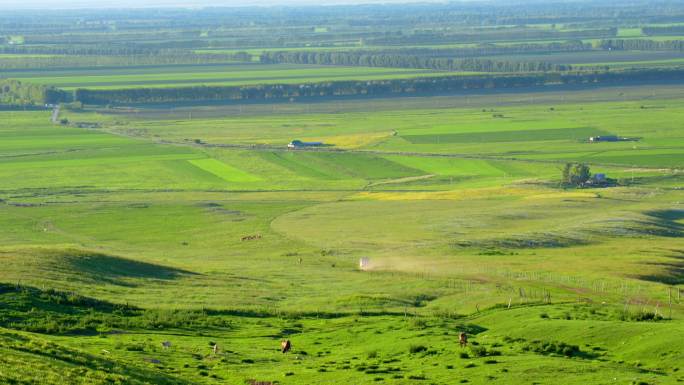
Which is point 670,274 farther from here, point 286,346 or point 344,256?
point 286,346

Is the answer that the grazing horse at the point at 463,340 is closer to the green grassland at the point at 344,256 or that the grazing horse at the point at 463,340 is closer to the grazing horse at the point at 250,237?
the green grassland at the point at 344,256

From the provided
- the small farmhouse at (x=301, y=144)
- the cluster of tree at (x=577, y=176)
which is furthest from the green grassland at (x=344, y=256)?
the cluster of tree at (x=577, y=176)

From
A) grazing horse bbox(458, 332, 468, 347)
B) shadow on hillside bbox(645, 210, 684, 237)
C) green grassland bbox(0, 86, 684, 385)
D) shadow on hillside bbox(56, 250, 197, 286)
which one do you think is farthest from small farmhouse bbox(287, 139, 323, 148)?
grazing horse bbox(458, 332, 468, 347)

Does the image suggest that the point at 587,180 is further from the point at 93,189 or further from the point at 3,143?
the point at 3,143

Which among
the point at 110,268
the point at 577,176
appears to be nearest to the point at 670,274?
the point at 110,268

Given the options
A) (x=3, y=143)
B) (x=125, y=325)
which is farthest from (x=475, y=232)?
(x=3, y=143)

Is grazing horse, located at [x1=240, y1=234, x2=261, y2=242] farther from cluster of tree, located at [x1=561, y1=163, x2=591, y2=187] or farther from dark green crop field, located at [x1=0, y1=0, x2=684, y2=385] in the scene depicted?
cluster of tree, located at [x1=561, y1=163, x2=591, y2=187]
